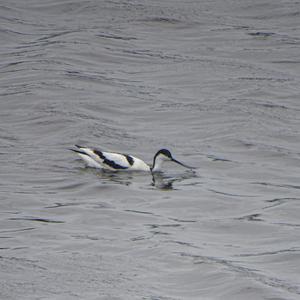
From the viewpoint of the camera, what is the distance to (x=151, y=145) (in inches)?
778

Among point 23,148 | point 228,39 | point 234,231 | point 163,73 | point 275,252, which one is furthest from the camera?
point 228,39

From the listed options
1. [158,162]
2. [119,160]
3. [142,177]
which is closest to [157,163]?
[158,162]

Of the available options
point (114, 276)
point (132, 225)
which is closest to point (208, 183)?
point (132, 225)

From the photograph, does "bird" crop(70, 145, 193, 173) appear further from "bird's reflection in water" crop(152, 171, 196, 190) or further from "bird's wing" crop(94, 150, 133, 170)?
"bird's reflection in water" crop(152, 171, 196, 190)

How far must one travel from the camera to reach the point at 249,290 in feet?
37.2

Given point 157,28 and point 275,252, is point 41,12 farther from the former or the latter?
point 275,252

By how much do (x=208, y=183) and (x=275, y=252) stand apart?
4405 millimetres

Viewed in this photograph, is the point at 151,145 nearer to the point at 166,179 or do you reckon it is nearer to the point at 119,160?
the point at 119,160

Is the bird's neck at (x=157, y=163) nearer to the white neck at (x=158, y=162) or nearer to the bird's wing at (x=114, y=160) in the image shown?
the white neck at (x=158, y=162)

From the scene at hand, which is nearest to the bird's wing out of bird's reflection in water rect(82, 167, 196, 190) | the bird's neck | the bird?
the bird

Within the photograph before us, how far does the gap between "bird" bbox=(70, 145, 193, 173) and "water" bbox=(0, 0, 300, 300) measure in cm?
19

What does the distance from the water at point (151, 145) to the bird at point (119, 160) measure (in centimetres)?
19

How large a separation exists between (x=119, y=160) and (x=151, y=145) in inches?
63.0

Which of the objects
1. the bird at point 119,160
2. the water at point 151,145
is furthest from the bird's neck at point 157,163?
the water at point 151,145
